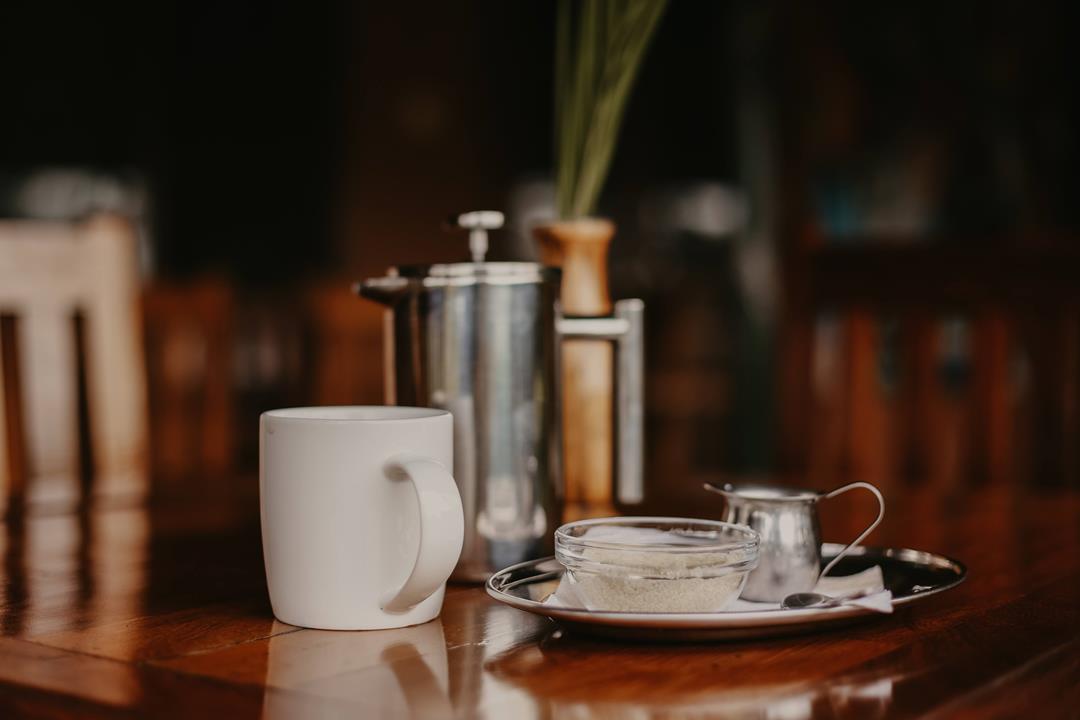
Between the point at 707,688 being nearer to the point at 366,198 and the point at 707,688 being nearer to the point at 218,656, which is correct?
the point at 218,656

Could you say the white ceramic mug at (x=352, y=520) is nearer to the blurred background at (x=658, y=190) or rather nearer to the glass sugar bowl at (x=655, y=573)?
the glass sugar bowl at (x=655, y=573)

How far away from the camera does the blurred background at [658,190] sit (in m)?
1.61

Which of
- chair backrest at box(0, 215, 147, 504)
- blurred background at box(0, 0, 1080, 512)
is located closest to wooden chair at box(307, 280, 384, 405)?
blurred background at box(0, 0, 1080, 512)

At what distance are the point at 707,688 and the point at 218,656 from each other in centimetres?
21

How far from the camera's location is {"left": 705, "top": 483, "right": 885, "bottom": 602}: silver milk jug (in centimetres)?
61

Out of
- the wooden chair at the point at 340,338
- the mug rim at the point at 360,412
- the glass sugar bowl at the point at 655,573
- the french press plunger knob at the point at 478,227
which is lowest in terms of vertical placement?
the wooden chair at the point at 340,338

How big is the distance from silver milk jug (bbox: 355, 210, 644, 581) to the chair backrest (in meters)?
0.78

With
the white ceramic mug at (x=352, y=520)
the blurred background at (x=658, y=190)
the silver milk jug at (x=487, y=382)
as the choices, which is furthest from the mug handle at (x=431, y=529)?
the blurred background at (x=658, y=190)

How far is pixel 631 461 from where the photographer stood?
0.76 metres

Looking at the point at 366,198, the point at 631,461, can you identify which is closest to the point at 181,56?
the point at 366,198

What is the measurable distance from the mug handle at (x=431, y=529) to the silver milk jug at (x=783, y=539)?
0.48 ft

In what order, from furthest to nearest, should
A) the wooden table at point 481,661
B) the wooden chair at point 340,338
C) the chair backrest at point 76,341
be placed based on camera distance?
the wooden chair at point 340,338 < the chair backrest at point 76,341 < the wooden table at point 481,661

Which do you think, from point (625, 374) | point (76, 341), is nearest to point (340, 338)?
point (76, 341)

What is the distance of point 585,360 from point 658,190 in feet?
11.3
